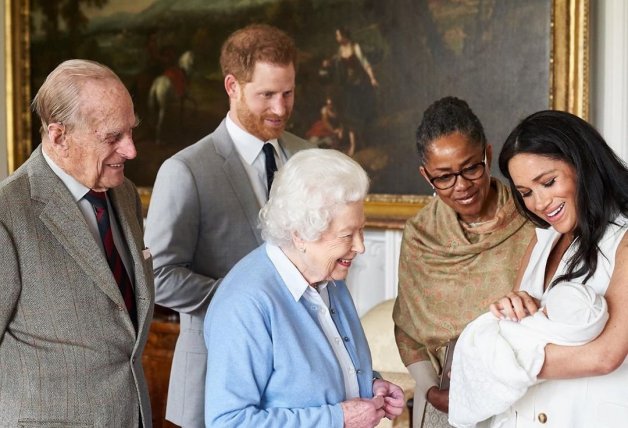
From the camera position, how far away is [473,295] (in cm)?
335

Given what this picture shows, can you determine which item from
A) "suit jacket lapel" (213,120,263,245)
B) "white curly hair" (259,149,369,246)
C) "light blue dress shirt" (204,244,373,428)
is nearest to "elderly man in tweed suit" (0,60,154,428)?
"light blue dress shirt" (204,244,373,428)

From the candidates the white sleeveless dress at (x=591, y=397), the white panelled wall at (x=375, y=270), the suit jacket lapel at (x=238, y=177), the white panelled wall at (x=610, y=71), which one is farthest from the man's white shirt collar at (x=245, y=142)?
the white panelled wall at (x=610, y=71)

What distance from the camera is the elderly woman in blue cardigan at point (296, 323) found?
2.51 metres

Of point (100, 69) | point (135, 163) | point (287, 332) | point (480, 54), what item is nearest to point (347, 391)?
point (287, 332)

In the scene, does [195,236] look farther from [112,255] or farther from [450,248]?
[450,248]

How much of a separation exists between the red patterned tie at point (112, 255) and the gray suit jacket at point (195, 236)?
1.78 feet

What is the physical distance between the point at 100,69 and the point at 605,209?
1.63 m

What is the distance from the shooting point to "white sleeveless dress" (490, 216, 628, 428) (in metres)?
2.52

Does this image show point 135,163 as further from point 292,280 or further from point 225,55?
point 292,280

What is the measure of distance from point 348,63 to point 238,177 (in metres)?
2.12

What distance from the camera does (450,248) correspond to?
338cm

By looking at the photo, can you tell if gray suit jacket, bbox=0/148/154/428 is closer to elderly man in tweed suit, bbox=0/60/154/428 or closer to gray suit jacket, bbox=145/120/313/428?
elderly man in tweed suit, bbox=0/60/154/428

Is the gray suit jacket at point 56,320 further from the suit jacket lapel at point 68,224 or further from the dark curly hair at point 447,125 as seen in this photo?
the dark curly hair at point 447,125

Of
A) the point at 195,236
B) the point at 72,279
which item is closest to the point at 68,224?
the point at 72,279
